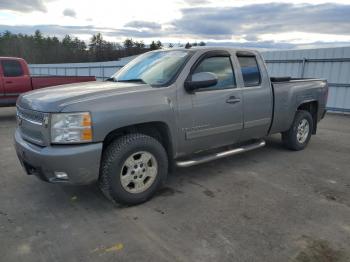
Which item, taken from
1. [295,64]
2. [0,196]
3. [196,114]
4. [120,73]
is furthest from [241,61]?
[295,64]

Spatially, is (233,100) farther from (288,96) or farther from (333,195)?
(333,195)

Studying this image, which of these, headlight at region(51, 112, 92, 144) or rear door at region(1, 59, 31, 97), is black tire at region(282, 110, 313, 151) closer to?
headlight at region(51, 112, 92, 144)

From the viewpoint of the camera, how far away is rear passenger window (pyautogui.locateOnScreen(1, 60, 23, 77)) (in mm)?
10102

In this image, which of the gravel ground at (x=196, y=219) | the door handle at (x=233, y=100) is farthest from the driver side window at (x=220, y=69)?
the gravel ground at (x=196, y=219)

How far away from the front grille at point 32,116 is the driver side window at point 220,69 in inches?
82.5

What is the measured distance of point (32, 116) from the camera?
3672mm

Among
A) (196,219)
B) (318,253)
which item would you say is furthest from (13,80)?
(318,253)

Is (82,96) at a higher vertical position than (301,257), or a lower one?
higher

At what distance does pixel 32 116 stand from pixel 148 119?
130cm

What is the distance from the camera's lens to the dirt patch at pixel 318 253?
2.85m

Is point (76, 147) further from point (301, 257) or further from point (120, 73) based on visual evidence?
point (301, 257)

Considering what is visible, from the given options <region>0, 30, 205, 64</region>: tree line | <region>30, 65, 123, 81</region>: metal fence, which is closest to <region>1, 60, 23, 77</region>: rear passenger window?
<region>30, 65, 123, 81</region>: metal fence

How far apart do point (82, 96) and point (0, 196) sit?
1.81 metres

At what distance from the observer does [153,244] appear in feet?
10.1
